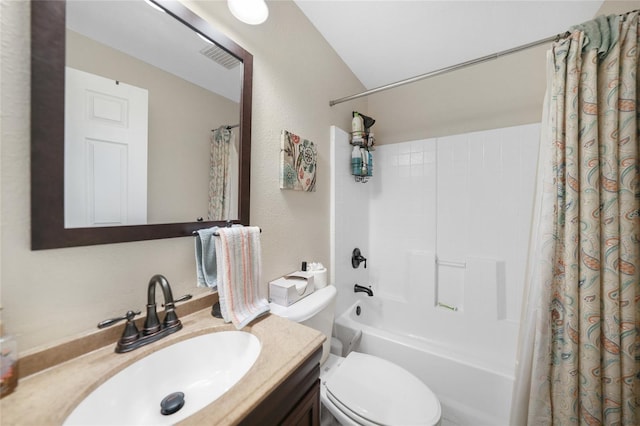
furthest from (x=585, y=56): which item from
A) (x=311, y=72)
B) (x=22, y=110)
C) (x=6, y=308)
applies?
(x=6, y=308)

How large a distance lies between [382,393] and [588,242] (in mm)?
1077

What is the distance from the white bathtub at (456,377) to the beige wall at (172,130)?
1.34 metres

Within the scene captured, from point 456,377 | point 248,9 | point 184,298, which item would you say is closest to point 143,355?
point 184,298

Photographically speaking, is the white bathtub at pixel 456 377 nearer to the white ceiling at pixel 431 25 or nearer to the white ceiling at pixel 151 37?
the white ceiling at pixel 151 37

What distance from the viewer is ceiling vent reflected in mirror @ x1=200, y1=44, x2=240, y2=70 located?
88 centimetres

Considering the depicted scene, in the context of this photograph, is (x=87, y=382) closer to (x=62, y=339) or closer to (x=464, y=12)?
(x=62, y=339)

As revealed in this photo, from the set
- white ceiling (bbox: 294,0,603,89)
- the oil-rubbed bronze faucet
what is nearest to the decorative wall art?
the oil-rubbed bronze faucet

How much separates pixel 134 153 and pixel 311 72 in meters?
1.18

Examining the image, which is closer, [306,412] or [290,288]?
[306,412]

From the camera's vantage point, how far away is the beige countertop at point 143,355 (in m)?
0.42

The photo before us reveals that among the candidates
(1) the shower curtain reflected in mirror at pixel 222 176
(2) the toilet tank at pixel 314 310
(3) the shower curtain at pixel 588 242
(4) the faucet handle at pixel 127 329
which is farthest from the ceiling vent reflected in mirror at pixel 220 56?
(3) the shower curtain at pixel 588 242

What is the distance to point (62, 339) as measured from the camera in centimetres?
57

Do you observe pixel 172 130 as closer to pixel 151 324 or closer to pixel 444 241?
pixel 151 324

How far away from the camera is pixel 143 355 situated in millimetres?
610
